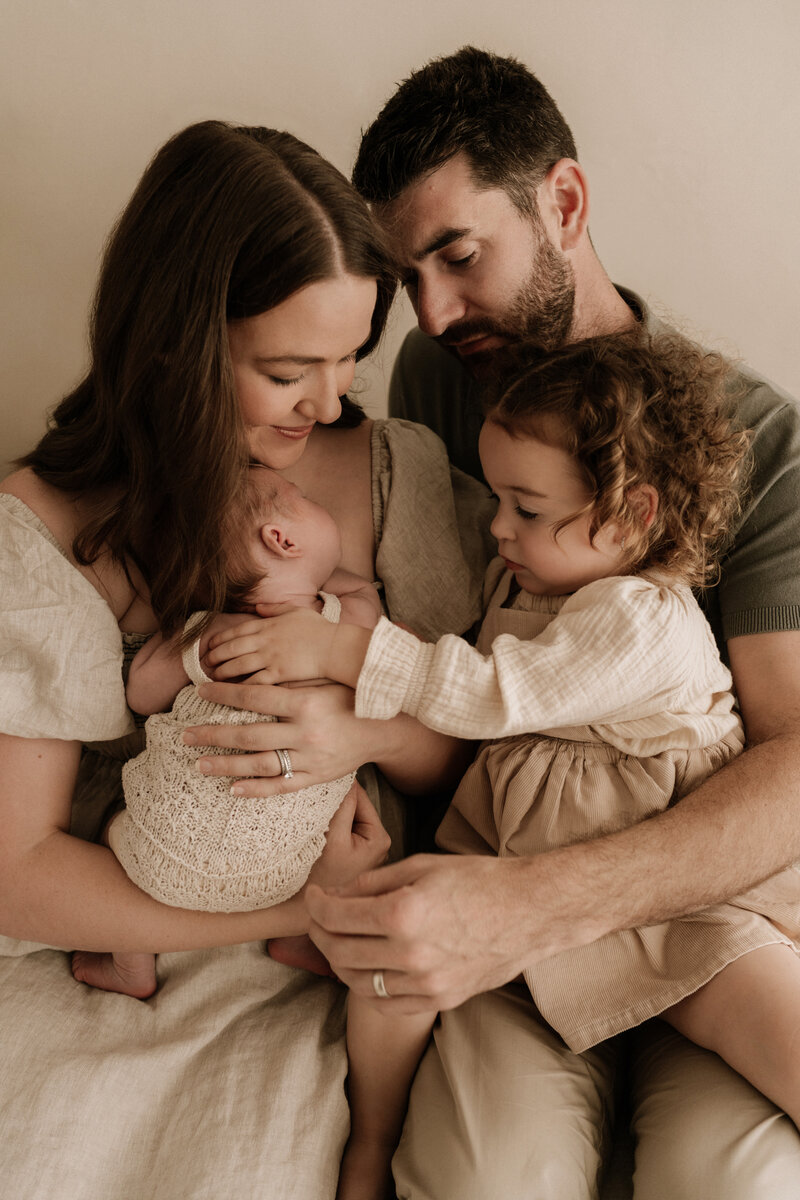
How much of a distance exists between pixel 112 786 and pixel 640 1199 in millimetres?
992

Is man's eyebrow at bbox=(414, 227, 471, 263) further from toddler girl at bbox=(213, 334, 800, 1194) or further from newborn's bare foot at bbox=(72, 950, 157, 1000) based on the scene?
newborn's bare foot at bbox=(72, 950, 157, 1000)

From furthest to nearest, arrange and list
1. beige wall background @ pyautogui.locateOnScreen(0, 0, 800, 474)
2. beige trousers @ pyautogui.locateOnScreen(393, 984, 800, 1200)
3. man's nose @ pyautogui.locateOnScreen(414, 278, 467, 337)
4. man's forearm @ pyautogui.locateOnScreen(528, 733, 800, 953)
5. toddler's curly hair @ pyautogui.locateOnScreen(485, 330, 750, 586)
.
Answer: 1. beige wall background @ pyautogui.locateOnScreen(0, 0, 800, 474)
2. man's nose @ pyautogui.locateOnScreen(414, 278, 467, 337)
3. toddler's curly hair @ pyautogui.locateOnScreen(485, 330, 750, 586)
4. man's forearm @ pyautogui.locateOnScreen(528, 733, 800, 953)
5. beige trousers @ pyautogui.locateOnScreen(393, 984, 800, 1200)

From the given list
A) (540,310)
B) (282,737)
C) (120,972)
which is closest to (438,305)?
(540,310)

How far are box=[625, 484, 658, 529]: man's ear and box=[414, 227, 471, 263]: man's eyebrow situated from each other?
0.58 metres

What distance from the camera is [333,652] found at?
4.18 feet

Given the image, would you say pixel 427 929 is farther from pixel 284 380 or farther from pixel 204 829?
pixel 284 380

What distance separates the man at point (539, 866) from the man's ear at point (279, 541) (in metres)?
0.50

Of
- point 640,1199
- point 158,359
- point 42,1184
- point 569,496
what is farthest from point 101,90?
point 640,1199

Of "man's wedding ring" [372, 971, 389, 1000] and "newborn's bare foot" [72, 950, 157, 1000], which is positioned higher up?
"man's wedding ring" [372, 971, 389, 1000]

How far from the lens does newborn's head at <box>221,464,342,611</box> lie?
4.44 feet

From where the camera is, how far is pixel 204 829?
1207 millimetres

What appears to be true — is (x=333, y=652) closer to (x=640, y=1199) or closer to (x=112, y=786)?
(x=112, y=786)

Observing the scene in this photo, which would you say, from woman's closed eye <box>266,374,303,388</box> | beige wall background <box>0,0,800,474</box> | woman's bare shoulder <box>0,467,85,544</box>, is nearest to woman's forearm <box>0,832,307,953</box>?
woman's bare shoulder <box>0,467,85,544</box>

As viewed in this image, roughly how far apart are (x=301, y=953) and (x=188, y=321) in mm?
1004
